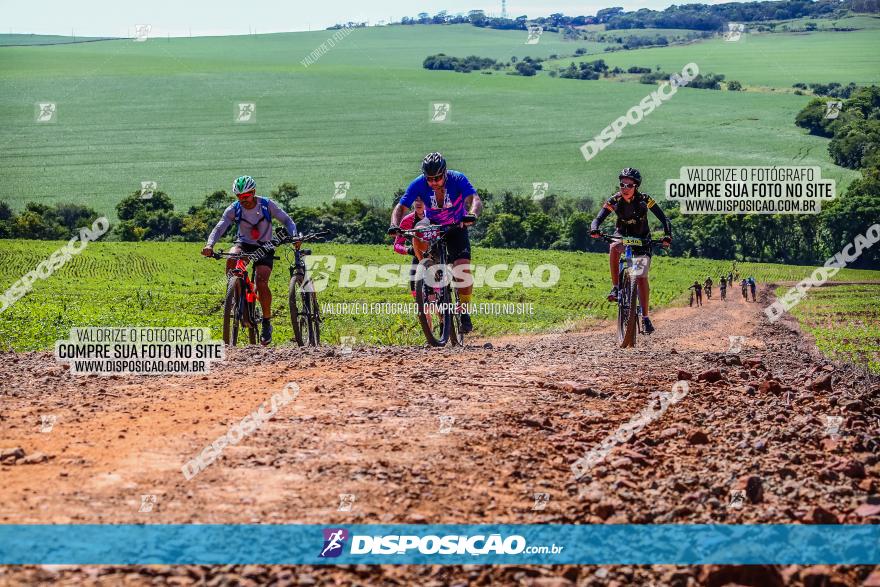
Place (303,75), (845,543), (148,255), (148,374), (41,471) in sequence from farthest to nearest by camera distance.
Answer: (303,75)
(148,255)
(148,374)
(41,471)
(845,543)

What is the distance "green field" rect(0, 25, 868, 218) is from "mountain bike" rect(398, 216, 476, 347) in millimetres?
85076

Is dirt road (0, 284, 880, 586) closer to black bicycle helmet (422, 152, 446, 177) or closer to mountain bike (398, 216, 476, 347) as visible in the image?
mountain bike (398, 216, 476, 347)

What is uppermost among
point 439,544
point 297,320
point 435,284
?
point 435,284

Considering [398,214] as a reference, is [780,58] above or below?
above

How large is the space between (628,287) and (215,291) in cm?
3480

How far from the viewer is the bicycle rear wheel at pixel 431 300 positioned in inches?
511

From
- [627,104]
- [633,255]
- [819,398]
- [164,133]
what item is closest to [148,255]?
[633,255]

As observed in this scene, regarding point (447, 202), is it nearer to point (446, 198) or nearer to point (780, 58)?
point (446, 198)

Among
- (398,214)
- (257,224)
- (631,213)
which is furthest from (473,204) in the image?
(257,224)

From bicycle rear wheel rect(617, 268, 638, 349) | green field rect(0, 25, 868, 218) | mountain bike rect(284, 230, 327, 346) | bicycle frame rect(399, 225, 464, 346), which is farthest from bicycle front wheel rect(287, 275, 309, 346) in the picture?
green field rect(0, 25, 868, 218)

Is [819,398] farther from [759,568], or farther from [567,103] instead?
[567,103]

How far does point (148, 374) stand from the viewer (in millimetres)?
10438

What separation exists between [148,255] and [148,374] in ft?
179

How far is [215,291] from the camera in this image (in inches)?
1817
